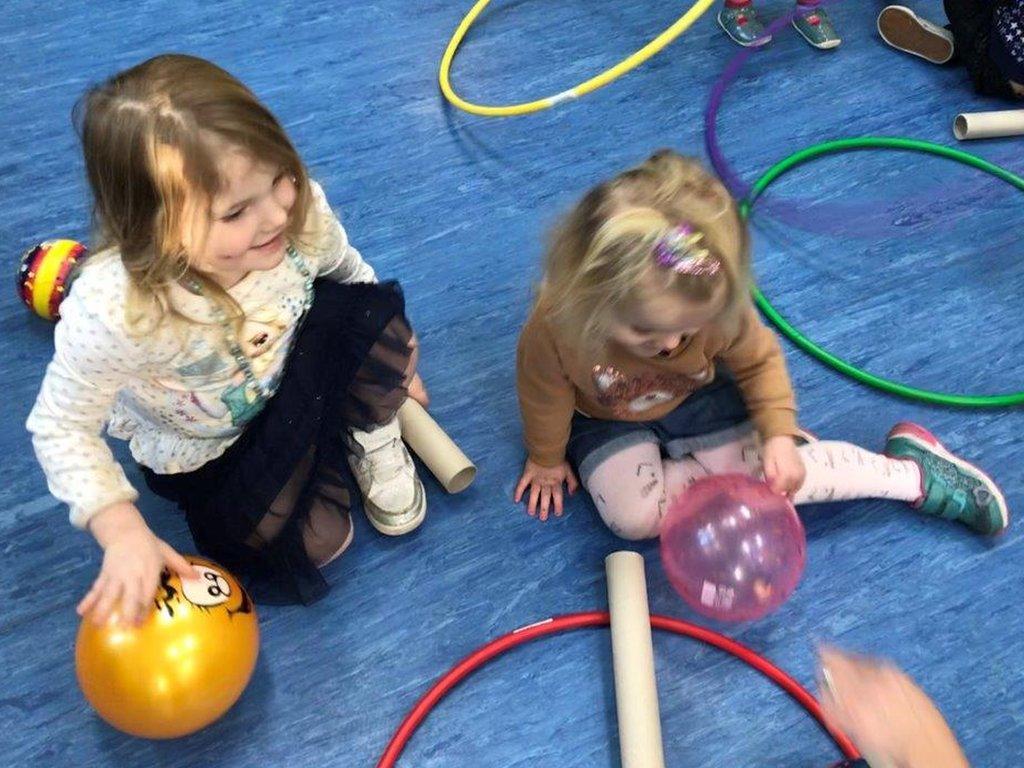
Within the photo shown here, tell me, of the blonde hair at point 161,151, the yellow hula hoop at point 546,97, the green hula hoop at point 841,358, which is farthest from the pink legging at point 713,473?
the yellow hula hoop at point 546,97

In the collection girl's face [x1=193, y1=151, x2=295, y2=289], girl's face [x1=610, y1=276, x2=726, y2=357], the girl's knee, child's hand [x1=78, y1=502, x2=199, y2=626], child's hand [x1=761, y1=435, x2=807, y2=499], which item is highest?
girl's face [x1=193, y1=151, x2=295, y2=289]

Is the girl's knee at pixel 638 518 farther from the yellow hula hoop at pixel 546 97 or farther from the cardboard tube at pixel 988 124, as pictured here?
the cardboard tube at pixel 988 124

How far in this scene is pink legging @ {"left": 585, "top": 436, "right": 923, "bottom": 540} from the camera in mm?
1386

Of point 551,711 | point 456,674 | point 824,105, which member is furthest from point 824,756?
point 824,105

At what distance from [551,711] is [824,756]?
1.16 feet

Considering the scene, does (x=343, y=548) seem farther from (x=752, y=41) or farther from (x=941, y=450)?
(x=752, y=41)

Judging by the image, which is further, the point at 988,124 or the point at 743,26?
the point at 743,26

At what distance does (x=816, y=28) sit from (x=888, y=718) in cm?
179

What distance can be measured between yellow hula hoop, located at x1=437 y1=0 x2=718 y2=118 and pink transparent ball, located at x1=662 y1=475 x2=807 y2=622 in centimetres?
94

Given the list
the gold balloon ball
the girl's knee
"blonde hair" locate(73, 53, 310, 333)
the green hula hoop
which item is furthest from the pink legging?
"blonde hair" locate(73, 53, 310, 333)

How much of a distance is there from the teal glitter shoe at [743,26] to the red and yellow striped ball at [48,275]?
4.87 feet

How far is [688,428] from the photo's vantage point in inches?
56.3

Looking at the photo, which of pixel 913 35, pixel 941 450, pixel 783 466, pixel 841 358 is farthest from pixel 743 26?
pixel 783 466

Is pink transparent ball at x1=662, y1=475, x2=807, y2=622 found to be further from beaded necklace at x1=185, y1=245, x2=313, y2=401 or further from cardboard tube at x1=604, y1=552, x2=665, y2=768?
beaded necklace at x1=185, y1=245, x2=313, y2=401
